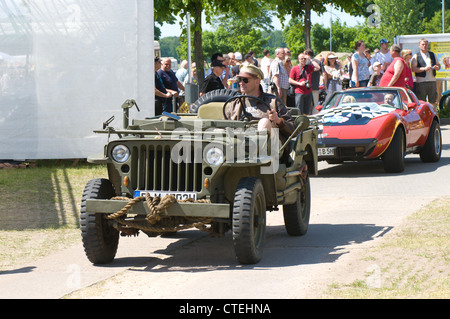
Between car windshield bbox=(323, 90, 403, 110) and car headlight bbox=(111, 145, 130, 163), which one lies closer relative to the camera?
car headlight bbox=(111, 145, 130, 163)

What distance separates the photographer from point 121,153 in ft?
24.5

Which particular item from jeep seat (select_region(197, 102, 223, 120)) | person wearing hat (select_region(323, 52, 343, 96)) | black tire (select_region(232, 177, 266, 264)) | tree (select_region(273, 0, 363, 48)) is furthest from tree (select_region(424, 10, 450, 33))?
black tire (select_region(232, 177, 266, 264))

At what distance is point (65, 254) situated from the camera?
807 centimetres

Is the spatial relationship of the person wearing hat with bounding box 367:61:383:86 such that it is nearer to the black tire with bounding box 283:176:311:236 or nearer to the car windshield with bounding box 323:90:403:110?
the car windshield with bounding box 323:90:403:110

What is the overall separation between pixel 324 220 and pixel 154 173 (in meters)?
3.08

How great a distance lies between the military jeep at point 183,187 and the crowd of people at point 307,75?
5.35 meters

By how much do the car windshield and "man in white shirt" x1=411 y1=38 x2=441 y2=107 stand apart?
7418 mm

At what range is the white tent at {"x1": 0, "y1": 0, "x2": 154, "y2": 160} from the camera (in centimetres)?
1484

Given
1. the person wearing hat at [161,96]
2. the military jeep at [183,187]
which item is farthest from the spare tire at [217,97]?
the person wearing hat at [161,96]

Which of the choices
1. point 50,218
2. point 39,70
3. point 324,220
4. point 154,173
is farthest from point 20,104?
point 154,173

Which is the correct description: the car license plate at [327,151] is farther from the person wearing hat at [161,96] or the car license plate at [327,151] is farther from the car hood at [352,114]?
the person wearing hat at [161,96]

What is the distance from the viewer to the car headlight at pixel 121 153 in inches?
293

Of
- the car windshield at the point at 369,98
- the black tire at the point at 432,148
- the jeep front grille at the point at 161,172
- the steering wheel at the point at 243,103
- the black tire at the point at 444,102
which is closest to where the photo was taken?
the jeep front grille at the point at 161,172
